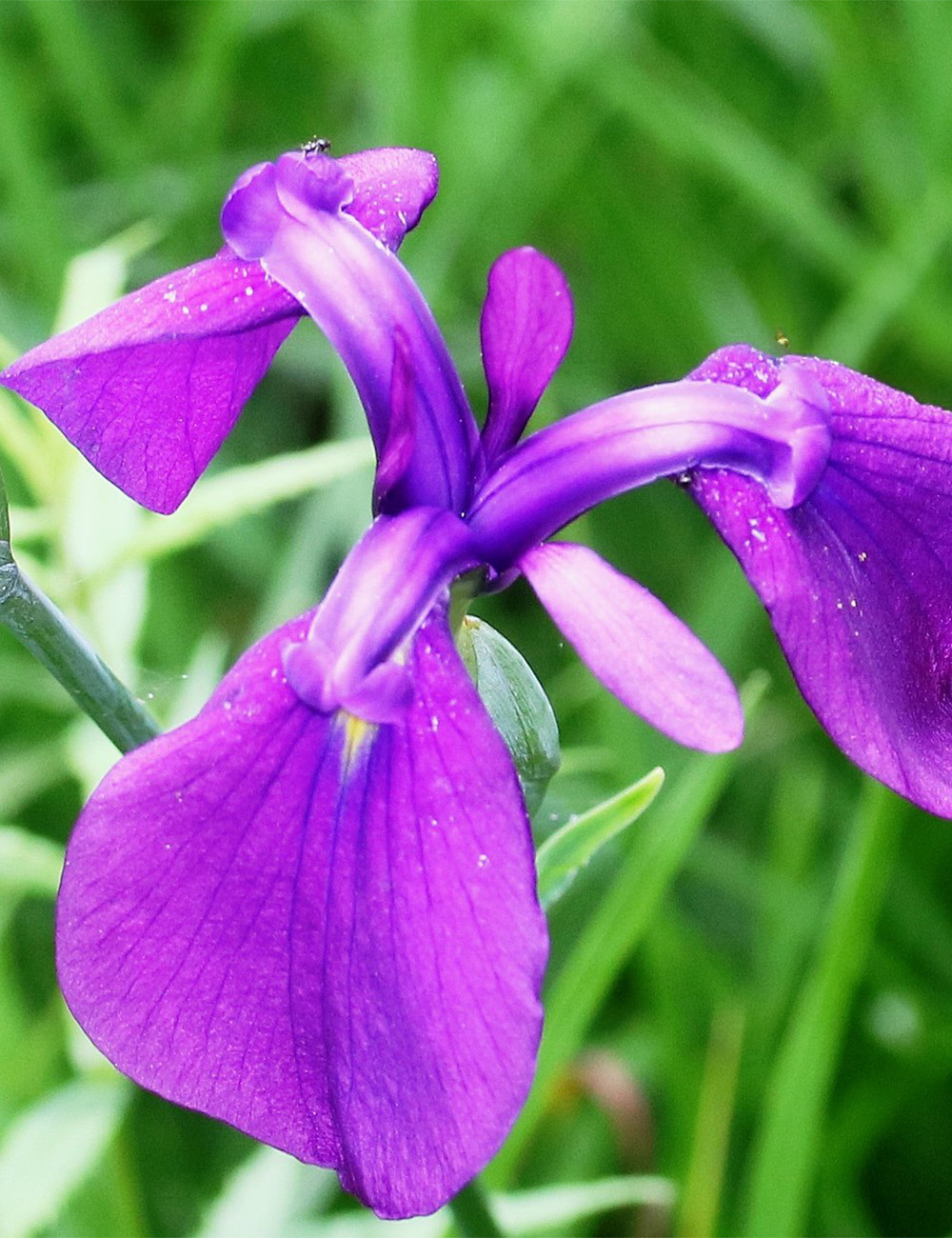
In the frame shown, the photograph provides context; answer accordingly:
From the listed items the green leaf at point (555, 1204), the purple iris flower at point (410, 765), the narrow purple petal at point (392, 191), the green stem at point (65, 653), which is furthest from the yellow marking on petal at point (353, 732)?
the green leaf at point (555, 1204)

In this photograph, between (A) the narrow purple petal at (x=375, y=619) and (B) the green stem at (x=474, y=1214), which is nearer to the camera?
(A) the narrow purple petal at (x=375, y=619)

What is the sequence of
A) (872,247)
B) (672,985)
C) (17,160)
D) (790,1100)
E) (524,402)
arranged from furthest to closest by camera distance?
(872,247)
(17,160)
(672,985)
(790,1100)
(524,402)

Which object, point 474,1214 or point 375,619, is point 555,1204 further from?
point 375,619

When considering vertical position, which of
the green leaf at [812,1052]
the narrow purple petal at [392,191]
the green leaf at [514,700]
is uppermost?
the narrow purple petal at [392,191]

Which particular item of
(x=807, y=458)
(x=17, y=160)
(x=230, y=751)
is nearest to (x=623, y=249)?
(x=17, y=160)

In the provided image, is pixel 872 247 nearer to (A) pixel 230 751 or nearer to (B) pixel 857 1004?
(B) pixel 857 1004

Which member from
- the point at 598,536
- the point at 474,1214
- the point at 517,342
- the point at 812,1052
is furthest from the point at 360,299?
the point at 598,536

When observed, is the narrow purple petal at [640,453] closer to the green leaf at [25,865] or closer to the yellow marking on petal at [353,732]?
the yellow marking on petal at [353,732]
